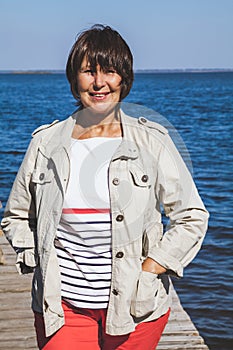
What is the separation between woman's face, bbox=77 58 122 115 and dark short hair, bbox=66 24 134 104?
21 millimetres

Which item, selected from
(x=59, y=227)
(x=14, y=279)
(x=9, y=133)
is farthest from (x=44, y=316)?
(x=9, y=133)

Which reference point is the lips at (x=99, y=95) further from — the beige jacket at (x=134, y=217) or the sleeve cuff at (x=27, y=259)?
the sleeve cuff at (x=27, y=259)

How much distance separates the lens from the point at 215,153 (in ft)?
69.8

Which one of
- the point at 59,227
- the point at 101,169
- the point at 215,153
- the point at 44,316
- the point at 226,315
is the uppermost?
the point at 101,169

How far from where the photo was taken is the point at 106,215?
2584mm

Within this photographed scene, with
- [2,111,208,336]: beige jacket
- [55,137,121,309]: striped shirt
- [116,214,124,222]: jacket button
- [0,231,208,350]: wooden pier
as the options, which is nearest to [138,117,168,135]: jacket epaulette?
[2,111,208,336]: beige jacket

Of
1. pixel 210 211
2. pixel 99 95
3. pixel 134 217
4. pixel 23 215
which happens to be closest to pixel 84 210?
pixel 134 217

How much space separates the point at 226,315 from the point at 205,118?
30.5 m

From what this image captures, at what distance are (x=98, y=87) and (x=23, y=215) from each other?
24.1 inches

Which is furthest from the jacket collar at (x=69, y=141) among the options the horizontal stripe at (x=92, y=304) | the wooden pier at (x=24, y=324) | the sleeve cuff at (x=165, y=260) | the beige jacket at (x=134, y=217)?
the wooden pier at (x=24, y=324)

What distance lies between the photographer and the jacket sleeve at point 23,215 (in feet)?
8.90

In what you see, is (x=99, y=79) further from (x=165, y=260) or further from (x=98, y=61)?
(x=165, y=260)

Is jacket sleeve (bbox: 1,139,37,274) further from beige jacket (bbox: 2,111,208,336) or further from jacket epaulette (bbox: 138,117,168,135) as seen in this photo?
jacket epaulette (bbox: 138,117,168,135)

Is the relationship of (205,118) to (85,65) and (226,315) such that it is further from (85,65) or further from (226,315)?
(85,65)
